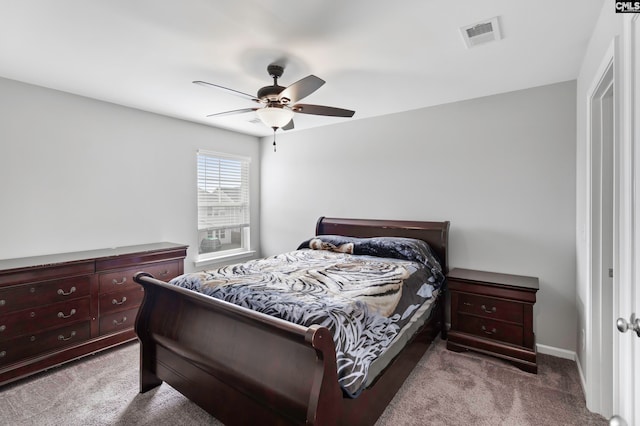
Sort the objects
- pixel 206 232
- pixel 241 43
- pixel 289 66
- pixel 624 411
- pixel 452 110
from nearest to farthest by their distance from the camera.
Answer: pixel 624 411, pixel 241 43, pixel 289 66, pixel 452 110, pixel 206 232

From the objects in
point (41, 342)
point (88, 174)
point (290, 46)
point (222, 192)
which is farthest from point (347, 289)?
point (222, 192)

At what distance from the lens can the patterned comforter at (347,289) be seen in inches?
68.8

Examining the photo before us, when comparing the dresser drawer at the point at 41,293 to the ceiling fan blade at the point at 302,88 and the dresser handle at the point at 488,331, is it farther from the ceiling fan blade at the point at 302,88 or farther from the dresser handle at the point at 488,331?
the dresser handle at the point at 488,331

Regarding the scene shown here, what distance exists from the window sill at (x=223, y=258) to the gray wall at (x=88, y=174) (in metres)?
0.11

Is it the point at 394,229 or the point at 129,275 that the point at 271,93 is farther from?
the point at 129,275

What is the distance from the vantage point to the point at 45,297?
265 centimetres

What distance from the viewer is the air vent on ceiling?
197 cm

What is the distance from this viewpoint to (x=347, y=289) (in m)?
2.30

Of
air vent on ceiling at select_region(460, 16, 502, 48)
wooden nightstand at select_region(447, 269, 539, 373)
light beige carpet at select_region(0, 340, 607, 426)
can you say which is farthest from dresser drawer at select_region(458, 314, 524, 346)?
air vent on ceiling at select_region(460, 16, 502, 48)

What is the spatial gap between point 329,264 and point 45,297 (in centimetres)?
250

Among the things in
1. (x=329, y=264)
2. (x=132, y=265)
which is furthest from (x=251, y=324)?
(x=132, y=265)

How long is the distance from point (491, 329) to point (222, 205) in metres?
3.84

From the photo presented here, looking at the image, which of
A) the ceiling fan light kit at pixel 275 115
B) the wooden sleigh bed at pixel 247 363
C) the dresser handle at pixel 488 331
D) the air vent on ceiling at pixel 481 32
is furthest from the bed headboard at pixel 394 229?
the ceiling fan light kit at pixel 275 115

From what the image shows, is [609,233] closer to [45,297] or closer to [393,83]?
[393,83]
